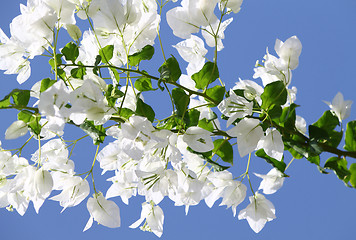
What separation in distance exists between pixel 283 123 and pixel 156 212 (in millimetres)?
209

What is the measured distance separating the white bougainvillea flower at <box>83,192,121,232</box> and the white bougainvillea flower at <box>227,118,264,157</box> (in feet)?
0.54

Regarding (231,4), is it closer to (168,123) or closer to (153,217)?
(168,123)

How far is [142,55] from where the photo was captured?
42 cm

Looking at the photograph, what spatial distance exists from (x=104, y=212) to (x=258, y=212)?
0.61 feet

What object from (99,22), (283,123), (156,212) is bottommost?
(156,212)

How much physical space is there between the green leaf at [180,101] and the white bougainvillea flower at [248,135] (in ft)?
0.18

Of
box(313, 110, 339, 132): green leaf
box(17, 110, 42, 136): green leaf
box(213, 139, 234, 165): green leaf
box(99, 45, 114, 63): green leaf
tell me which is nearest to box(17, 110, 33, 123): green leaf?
box(17, 110, 42, 136): green leaf

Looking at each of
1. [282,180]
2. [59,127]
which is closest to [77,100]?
[59,127]

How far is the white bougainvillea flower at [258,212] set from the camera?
18.3 inches

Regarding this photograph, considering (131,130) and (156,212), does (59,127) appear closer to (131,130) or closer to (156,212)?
(131,130)

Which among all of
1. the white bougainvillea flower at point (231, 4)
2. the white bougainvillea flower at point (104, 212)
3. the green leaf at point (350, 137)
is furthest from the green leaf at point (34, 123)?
the green leaf at point (350, 137)

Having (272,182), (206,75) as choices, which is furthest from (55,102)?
(272,182)

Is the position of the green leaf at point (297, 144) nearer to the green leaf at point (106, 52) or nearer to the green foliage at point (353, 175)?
the green foliage at point (353, 175)

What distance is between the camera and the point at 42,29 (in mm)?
361
